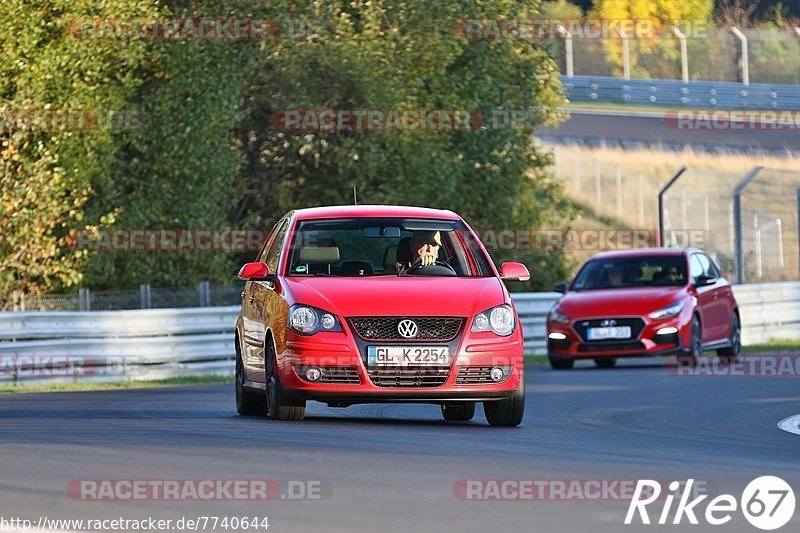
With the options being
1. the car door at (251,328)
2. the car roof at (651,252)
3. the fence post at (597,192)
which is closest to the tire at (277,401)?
the car door at (251,328)

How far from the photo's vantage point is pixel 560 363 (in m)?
25.0

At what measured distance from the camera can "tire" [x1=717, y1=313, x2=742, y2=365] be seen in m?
26.3

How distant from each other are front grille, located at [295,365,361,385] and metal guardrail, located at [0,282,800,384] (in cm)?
1025

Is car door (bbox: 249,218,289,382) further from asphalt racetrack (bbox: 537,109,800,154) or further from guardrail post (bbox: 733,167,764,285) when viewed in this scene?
asphalt racetrack (bbox: 537,109,800,154)

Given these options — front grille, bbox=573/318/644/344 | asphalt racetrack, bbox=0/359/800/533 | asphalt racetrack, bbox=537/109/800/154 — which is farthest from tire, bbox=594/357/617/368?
asphalt racetrack, bbox=537/109/800/154

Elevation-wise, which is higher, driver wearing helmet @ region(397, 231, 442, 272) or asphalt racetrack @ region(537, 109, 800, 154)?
asphalt racetrack @ region(537, 109, 800, 154)

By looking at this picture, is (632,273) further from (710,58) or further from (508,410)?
(710,58)

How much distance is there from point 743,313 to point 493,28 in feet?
28.6

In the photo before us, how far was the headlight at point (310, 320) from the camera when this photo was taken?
43.1 feet

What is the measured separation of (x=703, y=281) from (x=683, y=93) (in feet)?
123

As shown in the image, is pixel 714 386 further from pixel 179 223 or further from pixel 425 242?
pixel 179 223

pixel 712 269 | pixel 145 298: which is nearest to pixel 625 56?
pixel 712 269

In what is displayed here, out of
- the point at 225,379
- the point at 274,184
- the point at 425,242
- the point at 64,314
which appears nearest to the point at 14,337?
the point at 64,314

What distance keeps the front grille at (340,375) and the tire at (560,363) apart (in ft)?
39.1
